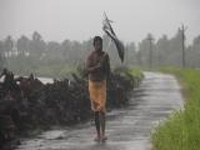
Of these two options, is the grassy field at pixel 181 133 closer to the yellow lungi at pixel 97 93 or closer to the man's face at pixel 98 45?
the yellow lungi at pixel 97 93

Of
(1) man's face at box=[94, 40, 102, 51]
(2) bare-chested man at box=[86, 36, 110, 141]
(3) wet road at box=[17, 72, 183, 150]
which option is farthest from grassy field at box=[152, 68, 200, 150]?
(1) man's face at box=[94, 40, 102, 51]

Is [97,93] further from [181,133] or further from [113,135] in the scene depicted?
[181,133]

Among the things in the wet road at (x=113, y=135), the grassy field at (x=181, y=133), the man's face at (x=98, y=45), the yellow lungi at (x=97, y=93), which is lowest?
the wet road at (x=113, y=135)

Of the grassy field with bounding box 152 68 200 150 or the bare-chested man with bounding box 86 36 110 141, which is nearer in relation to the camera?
the grassy field with bounding box 152 68 200 150

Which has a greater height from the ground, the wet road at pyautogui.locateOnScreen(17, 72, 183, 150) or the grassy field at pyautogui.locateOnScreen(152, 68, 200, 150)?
the grassy field at pyautogui.locateOnScreen(152, 68, 200, 150)

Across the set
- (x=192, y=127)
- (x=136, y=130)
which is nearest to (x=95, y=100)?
(x=136, y=130)

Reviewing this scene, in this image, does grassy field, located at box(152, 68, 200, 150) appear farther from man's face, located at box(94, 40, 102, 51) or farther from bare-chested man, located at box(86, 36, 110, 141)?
man's face, located at box(94, 40, 102, 51)

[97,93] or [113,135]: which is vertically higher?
[97,93]

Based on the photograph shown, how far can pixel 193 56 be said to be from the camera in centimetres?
11519

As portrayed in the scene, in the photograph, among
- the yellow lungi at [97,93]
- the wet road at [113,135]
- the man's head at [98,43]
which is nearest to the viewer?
the wet road at [113,135]

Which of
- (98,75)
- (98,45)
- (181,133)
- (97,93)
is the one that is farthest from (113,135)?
(181,133)

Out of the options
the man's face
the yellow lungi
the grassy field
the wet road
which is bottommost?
the wet road

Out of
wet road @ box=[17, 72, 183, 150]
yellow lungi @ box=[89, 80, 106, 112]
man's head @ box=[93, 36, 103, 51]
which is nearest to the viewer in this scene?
wet road @ box=[17, 72, 183, 150]

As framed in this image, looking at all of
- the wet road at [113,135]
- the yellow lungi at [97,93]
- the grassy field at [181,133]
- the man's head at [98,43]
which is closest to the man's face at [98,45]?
the man's head at [98,43]
